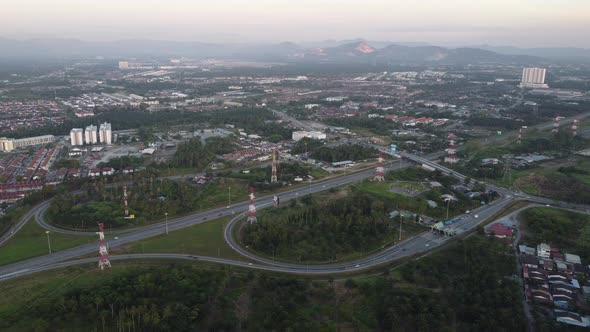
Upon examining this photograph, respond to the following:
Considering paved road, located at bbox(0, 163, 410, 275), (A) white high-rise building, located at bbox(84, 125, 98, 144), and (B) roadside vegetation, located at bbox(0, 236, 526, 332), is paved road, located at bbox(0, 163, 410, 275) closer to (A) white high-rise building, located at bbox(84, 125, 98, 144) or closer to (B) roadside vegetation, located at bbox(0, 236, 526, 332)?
(B) roadside vegetation, located at bbox(0, 236, 526, 332)

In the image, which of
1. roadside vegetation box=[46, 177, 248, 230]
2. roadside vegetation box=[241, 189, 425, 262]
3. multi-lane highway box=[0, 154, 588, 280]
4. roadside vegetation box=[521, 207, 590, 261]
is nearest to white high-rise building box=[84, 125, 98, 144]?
roadside vegetation box=[46, 177, 248, 230]

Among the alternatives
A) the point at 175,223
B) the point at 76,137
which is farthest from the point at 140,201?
the point at 76,137

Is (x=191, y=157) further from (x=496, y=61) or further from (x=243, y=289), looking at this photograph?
(x=496, y=61)

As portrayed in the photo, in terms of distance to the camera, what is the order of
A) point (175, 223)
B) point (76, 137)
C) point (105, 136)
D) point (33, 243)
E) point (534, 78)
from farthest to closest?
1. point (534, 78)
2. point (105, 136)
3. point (76, 137)
4. point (175, 223)
5. point (33, 243)

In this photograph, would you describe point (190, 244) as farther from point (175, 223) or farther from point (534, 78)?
point (534, 78)

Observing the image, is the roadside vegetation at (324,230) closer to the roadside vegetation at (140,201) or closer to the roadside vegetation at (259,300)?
the roadside vegetation at (259,300)

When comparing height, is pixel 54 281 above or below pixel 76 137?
below

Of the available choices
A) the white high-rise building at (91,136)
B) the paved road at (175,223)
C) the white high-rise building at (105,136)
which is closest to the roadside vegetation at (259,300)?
the paved road at (175,223)
